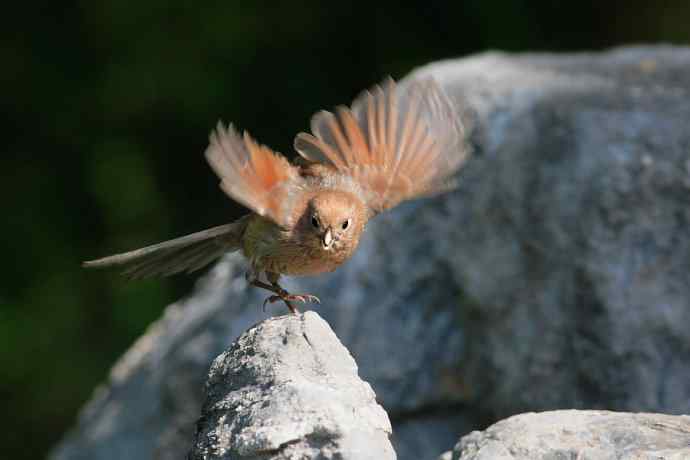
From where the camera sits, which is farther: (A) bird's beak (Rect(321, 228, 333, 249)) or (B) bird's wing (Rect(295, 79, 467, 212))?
(B) bird's wing (Rect(295, 79, 467, 212))

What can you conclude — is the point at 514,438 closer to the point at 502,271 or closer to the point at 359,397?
the point at 359,397

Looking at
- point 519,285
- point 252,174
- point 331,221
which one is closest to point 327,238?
point 331,221

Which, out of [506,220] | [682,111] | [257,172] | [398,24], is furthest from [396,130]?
[398,24]

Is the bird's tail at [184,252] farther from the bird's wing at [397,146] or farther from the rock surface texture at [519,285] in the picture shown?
the rock surface texture at [519,285]

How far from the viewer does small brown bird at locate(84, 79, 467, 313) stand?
3.17 meters

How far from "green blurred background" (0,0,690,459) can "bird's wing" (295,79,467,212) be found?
3081mm

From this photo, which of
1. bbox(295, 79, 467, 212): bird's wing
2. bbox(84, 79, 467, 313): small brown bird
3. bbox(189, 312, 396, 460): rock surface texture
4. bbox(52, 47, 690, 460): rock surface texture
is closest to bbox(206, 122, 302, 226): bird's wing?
bbox(84, 79, 467, 313): small brown bird

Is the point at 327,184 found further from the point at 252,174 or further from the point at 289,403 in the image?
the point at 289,403

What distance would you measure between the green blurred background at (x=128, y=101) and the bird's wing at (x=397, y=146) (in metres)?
3.08

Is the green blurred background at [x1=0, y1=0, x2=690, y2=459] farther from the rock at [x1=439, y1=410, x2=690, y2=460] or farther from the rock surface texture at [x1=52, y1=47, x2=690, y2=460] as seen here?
the rock at [x1=439, y1=410, x2=690, y2=460]

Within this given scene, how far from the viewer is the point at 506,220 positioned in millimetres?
4438

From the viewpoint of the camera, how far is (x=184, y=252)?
3.53 m

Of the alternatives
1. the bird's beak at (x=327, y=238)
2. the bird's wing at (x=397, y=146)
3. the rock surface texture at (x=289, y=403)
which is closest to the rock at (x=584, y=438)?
the rock surface texture at (x=289, y=403)

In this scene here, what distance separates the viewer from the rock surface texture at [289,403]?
7.34 feet
